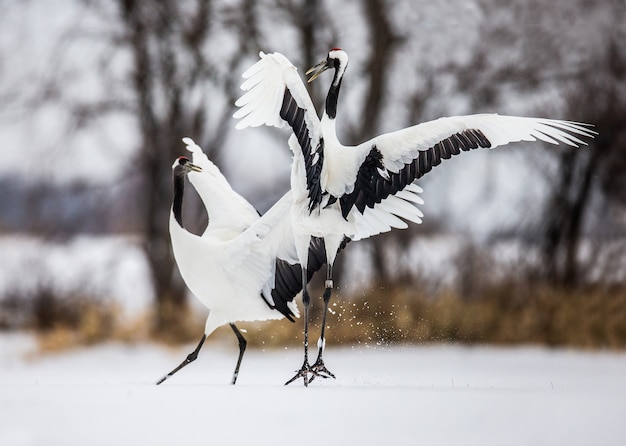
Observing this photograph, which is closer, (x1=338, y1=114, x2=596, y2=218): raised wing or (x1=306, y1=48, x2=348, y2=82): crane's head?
(x1=338, y1=114, x2=596, y2=218): raised wing

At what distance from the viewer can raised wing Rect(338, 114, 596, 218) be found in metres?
3.36

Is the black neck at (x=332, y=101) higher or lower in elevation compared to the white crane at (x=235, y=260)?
higher

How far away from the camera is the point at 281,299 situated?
12.7 ft

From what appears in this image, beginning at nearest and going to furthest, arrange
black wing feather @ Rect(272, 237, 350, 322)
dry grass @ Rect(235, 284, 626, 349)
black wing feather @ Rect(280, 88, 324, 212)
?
black wing feather @ Rect(280, 88, 324, 212) → black wing feather @ Rect(272, 237, 350, 322) → dry grass @ Rect(235, 284, 626, 349)

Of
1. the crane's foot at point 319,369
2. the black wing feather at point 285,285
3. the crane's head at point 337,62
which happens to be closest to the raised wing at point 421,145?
the crane's head at point 337,62

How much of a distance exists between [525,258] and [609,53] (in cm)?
194

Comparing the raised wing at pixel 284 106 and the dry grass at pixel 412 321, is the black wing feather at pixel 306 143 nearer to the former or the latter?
the raised wing at pixel 284 106

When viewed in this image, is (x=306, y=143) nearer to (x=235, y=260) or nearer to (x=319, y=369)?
(x=235, y=260)

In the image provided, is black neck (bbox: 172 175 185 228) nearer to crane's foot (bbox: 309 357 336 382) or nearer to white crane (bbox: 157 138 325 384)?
white crane (bbox: 157 138 325 384)

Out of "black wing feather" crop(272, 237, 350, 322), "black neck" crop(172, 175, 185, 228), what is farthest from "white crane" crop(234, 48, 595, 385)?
"black neck" crop(172, 175, 185, 228)

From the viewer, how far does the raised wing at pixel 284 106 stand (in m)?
3.21

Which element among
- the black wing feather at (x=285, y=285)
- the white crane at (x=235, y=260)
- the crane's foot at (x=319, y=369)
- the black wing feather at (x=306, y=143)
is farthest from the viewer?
the black wing feather at (x=285, y=285)

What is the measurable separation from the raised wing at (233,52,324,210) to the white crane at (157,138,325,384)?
0.38m

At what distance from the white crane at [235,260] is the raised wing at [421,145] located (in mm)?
397
